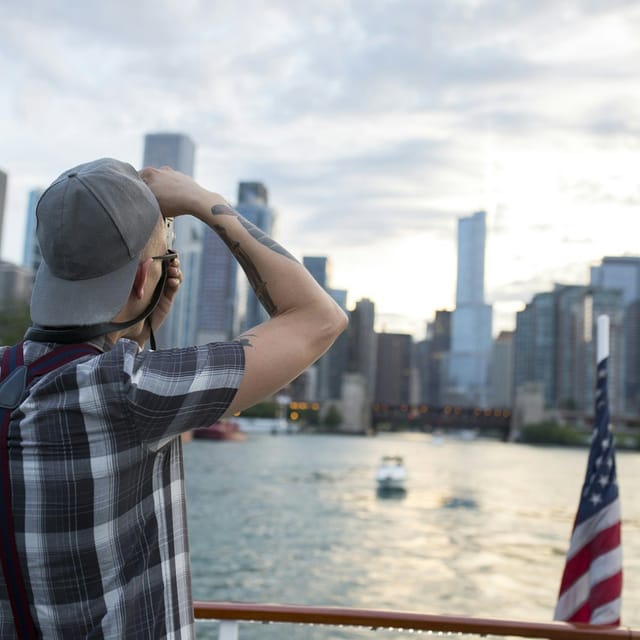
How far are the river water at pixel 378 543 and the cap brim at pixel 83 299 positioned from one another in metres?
2.30

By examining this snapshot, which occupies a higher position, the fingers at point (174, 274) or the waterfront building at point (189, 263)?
the waterfront building at point (189, 263)

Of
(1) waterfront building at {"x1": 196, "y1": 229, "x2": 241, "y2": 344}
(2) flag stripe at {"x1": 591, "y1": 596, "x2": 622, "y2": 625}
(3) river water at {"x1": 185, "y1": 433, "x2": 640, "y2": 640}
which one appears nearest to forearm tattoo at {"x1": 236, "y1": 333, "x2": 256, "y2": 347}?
(3) river water at {"x1": 185, "y1": 433, "x2": 640, "y2": 640}

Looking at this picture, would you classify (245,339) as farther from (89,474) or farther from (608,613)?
(608,613)

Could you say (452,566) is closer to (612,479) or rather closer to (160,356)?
(612,479)

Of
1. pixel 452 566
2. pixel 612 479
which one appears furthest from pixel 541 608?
pixel 612 479

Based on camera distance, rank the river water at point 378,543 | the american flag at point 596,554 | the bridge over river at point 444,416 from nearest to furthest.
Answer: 1. the american flag at point 596,554
2. the river water at point 378,543
3. the bridge over river at point 444,416

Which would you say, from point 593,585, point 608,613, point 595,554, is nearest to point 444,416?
point 595,554

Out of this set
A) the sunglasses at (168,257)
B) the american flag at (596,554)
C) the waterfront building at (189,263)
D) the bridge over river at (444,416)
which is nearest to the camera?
the sunglasses at (168,257)

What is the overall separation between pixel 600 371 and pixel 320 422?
4428 inches

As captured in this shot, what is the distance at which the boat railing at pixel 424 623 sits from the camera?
6.86ft

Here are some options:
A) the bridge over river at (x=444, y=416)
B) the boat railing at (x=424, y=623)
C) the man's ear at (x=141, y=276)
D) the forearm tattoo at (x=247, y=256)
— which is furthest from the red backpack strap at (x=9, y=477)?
the bridge over river at (x=444, y=416)

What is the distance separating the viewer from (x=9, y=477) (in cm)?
91

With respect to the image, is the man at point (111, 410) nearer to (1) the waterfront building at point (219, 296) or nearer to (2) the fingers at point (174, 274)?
(2) the fingers at point (174, 274)

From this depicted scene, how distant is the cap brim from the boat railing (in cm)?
145
